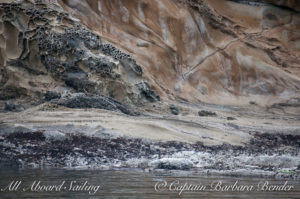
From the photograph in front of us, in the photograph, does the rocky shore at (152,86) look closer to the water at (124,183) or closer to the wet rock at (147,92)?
the wet rock at (147,92)

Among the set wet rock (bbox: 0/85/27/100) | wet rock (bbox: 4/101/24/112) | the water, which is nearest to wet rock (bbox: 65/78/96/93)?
wet rock (bbox: 0/85/27/100)

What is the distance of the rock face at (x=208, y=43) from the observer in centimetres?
2478

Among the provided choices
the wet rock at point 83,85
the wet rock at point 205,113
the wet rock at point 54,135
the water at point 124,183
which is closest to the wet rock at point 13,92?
the wet rock at point 83,85

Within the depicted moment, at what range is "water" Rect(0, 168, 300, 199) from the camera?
10273 mm

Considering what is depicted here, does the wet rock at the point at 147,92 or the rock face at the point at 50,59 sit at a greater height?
the rock face at the point at 50,59

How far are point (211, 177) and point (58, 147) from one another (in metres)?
4.54

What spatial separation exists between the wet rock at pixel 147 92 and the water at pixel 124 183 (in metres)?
8.29

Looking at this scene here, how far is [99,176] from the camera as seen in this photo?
41.1 feet

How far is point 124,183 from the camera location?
11609 millimetres

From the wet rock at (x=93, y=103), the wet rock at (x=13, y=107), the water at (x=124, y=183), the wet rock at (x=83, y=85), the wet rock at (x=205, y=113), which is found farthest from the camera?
the wet rock at (x=205, y=113)

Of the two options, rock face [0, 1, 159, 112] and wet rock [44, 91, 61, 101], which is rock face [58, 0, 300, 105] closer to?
rock face [0, 1, 159, 112]

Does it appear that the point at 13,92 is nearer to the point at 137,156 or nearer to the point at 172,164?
the point at 137,156

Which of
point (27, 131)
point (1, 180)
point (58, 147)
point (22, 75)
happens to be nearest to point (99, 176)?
point (1, 180)

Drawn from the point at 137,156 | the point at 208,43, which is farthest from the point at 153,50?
the point at 137,156
